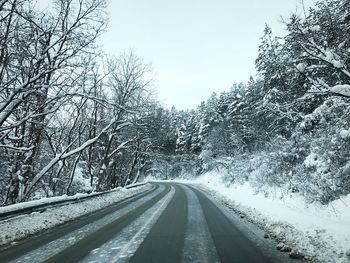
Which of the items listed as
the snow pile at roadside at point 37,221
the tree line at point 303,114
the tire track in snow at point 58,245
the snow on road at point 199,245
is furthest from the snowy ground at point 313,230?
the snow pile at roadside at point 37,221

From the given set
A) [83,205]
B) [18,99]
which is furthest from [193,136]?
[18,99]

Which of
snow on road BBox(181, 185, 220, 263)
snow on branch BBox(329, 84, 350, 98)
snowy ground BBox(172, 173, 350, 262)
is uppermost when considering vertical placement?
snow on branch BBox(329, 84, 350, 98)

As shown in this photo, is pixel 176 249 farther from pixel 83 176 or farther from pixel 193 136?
pixel 193 136

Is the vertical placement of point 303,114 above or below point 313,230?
above

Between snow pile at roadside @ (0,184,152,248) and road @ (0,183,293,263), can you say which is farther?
snow pile at roadside @ (0,184,152,248)

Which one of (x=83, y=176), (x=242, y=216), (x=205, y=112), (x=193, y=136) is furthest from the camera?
(x=193, y=136)

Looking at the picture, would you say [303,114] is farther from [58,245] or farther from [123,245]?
[58,245]

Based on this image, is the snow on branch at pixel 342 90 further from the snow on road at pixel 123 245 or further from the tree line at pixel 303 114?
the snow on road at pixel 123 245

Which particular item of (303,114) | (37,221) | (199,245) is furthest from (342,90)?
(303,114)

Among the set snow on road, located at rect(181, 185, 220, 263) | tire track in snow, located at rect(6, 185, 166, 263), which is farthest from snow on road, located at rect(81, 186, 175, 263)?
snow on road, located at rect(181, 185, 220, 263)

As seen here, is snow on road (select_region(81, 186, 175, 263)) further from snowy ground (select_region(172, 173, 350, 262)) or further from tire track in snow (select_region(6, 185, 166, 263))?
snowy ground (select_region(172, 173, 350, 262))

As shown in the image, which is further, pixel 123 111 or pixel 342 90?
pixel 123 111

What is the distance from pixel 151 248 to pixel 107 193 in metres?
19.4

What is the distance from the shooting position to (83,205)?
19.2m
